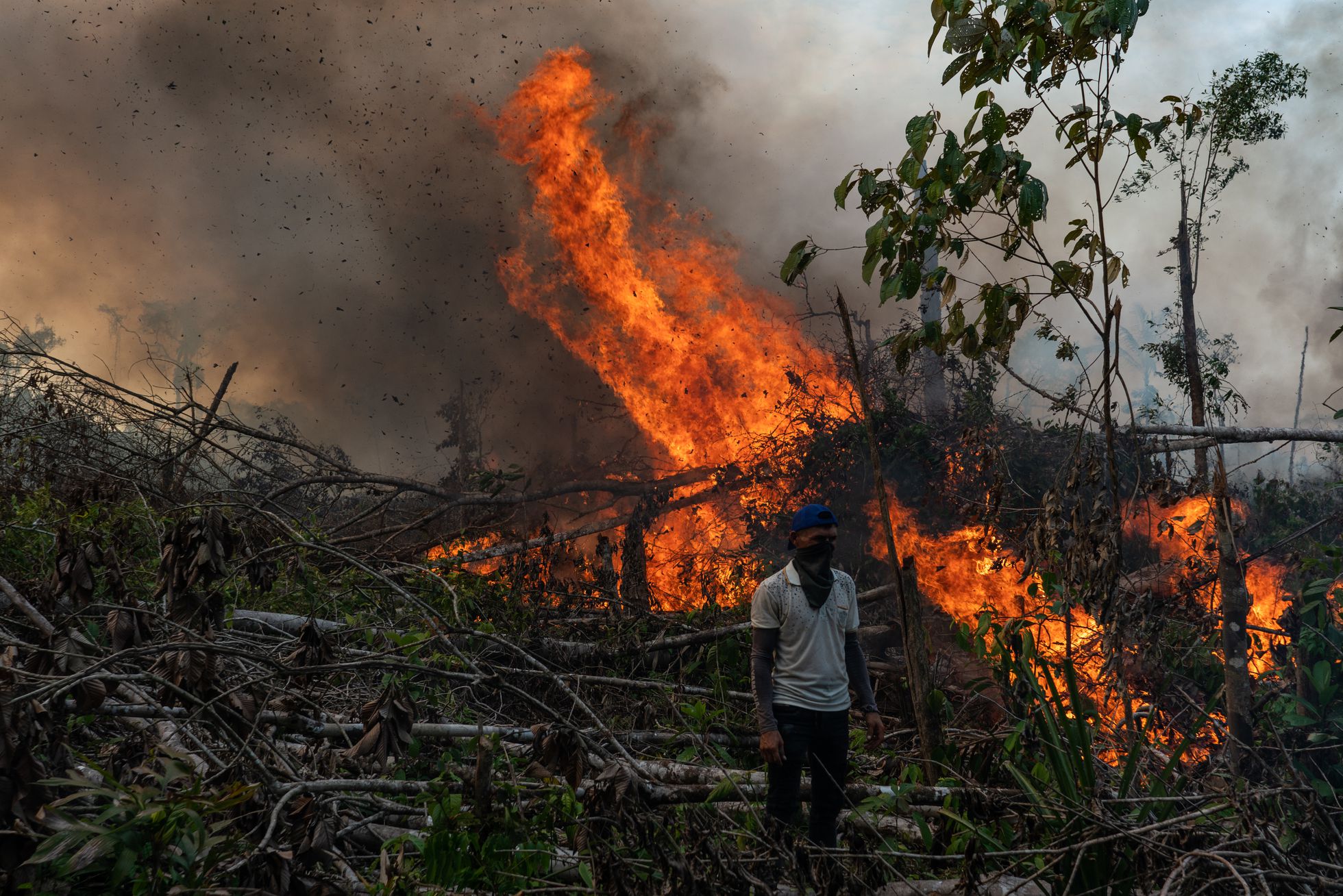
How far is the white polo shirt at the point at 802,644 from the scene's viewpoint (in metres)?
3.89

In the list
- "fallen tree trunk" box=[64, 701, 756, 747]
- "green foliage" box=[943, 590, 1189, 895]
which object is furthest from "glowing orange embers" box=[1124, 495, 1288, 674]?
"fallen tree trunk" box=[64, 701, 756, 747]

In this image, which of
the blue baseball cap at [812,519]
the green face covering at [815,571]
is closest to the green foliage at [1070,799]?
the green face covering at [815,571]

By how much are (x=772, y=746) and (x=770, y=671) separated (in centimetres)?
38

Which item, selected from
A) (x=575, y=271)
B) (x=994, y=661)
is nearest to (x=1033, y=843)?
(x=994, y=661)

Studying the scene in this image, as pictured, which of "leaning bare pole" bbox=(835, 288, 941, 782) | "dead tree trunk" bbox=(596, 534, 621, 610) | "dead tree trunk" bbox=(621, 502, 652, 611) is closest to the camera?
"leaning bare pole" bbox=(835, 288, 941, 782)

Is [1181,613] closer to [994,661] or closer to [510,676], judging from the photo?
[994,661]

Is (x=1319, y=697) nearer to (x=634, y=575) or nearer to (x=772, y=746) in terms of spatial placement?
(x=772, y=746)

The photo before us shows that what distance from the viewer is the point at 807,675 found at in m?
3.88

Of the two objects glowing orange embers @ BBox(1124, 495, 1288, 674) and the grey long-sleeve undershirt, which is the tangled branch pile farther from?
glowing orange embers @ BBox(1124, 495, 1288, 674)

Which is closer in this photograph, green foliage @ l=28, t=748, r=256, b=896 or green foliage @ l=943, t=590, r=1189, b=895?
green foliage @ l=28, t=748, r=256, b=896

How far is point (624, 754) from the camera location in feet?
12.4

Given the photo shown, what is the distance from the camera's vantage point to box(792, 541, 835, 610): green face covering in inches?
156

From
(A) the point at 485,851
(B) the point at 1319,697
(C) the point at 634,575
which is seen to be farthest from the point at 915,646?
(C) the point at 634,575

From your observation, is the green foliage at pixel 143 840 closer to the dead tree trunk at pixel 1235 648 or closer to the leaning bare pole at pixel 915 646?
the leaning bare pole at pixel 915 646
